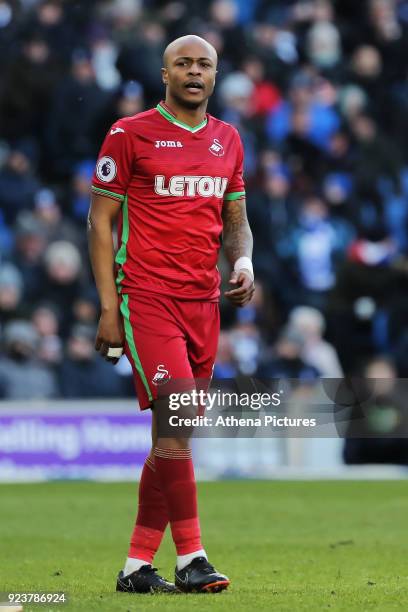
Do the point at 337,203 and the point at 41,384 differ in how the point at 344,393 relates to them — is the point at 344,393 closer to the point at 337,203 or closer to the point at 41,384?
the point at 41,384

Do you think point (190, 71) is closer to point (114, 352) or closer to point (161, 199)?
point (161, 199)

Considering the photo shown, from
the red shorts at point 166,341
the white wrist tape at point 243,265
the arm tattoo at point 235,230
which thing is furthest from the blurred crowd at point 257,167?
the red shorts at point 166,341

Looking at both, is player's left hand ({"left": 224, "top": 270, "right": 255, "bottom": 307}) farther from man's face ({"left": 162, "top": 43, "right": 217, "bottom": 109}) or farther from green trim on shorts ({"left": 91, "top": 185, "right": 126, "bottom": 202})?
man's face ({"left": 162, "top": 43, "right": 217, "bottom": 109})

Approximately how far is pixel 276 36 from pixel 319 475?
6510mm

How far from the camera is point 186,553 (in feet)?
20.1

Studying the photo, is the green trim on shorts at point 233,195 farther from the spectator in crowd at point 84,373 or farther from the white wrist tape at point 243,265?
the spectator in crowd at point 84,373

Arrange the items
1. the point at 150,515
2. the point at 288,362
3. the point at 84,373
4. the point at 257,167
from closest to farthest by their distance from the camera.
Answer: the point at 150,515
the point at 288,362
the point at 84,373
the point at 257,167

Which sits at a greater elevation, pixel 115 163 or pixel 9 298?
pixel 115 163

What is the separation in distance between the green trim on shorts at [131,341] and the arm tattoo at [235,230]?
0.58m

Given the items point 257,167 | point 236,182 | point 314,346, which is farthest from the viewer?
point 257,167

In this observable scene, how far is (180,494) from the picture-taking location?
6.12 m

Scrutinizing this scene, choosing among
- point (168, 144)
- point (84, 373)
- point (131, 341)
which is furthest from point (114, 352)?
point (84, 373)

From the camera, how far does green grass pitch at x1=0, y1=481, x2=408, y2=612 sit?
592 centimetres

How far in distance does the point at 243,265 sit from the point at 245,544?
3016 millimetres
